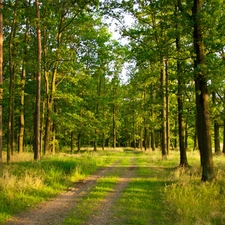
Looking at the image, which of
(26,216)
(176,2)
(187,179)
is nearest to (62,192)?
(26,216)

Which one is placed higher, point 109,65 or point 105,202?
point 109,65

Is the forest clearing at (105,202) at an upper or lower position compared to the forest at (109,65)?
lower

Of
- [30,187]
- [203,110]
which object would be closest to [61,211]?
[30,187]

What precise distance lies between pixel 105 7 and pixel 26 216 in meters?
9.46

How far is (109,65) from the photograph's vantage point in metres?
47.1

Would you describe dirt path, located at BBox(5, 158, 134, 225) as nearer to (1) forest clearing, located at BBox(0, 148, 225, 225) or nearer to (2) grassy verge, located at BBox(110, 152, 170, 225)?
(1) forest clearing, located at BBox(0, 148, 225, 225)

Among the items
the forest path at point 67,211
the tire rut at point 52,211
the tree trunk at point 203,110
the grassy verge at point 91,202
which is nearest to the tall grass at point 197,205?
the tree trunk at point 203,110

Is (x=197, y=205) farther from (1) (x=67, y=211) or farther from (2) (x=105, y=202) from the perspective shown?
(1) (x=67, y=211)

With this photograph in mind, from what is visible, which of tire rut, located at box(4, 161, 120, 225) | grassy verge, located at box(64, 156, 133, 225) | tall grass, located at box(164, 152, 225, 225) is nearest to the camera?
tall grass, located at box(164, 152, 225, 225)

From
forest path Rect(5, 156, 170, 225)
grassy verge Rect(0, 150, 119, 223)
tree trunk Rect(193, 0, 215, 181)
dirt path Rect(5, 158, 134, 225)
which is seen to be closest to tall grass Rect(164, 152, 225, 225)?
tree trunk Rect(193, 0, 215, 181)

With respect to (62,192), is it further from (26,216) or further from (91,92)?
(91,92)

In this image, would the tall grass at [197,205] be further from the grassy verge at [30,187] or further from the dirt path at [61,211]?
the grassy verge at [30,187]

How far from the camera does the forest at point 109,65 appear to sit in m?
11.6

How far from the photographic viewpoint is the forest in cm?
1158
